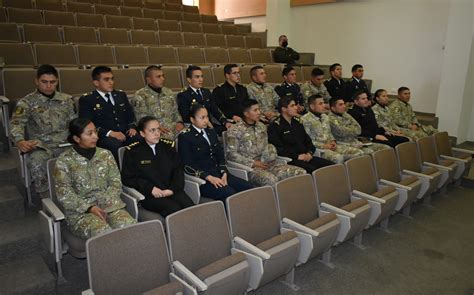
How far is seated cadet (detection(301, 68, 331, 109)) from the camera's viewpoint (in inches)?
206

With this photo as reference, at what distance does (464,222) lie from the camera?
3715 millimetres

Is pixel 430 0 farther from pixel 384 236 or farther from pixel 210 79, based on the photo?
pixel 384 236

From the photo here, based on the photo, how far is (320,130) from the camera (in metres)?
4.05

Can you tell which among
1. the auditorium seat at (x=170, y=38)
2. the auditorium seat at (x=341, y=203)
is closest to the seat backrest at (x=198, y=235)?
the auditorium seat at (x=341, y=203)

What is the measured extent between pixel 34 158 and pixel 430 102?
618 centimetres

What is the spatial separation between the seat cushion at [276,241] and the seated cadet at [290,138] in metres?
1.48

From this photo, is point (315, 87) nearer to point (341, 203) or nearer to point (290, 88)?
point (290, 88)

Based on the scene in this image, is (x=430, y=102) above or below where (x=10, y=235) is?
above

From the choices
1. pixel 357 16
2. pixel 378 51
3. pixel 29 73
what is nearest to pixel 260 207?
pixel 29 73

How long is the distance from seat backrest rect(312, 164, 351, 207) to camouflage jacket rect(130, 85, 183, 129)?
1.64 meters

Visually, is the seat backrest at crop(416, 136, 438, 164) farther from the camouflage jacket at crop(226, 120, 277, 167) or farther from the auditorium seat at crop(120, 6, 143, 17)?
the auditorium seat at crop(120, 6, 143, 17)

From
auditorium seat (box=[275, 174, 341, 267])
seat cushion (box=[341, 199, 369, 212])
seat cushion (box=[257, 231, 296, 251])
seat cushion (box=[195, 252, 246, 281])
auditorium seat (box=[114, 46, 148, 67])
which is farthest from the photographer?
auditorium seat (box=[114, 46, 148, 67])

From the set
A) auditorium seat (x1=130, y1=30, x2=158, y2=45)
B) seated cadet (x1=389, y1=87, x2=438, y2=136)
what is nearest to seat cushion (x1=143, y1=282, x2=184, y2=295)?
seated cadet (x1=389, y1=87, x2=438, y2=136)

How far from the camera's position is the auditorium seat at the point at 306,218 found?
2340mm
